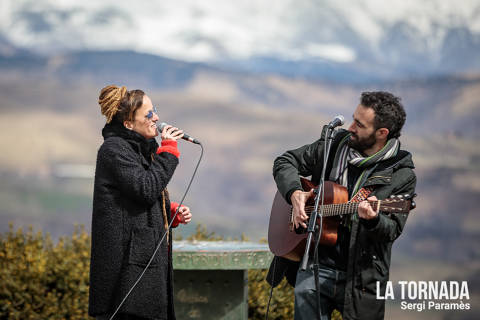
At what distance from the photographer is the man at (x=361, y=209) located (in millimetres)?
3223

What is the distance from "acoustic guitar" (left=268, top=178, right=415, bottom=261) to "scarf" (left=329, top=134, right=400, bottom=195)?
73 mm

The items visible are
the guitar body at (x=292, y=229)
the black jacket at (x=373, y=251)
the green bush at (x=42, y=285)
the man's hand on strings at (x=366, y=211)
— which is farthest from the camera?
the green bush at (x=42, y=285)

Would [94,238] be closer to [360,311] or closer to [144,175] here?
[144,175]

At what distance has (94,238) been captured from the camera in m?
3.17

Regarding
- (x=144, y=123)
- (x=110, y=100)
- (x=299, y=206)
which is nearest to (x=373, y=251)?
(x=299, y=206)

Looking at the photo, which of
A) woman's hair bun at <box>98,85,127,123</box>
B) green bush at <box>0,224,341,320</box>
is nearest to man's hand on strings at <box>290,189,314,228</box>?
woman's hair bun at <box>98,85,127,123</box>

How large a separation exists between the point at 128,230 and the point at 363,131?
1.32 meters

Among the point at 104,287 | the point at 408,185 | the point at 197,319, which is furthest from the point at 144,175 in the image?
the point at 197,319

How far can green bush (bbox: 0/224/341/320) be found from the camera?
5.49m

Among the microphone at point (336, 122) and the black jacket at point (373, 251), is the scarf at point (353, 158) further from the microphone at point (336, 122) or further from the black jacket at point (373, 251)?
the microphone at point (336, 122)

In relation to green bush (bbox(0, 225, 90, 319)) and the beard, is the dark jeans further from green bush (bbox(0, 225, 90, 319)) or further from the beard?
green bush (bbox(0, 225, 90, 319))

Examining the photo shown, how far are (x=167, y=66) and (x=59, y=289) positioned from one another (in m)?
4.31

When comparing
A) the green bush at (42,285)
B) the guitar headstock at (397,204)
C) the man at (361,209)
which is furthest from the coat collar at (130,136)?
the green bush at (42,285)

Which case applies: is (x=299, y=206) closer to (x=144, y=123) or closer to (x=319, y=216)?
(x=319, y=216)
